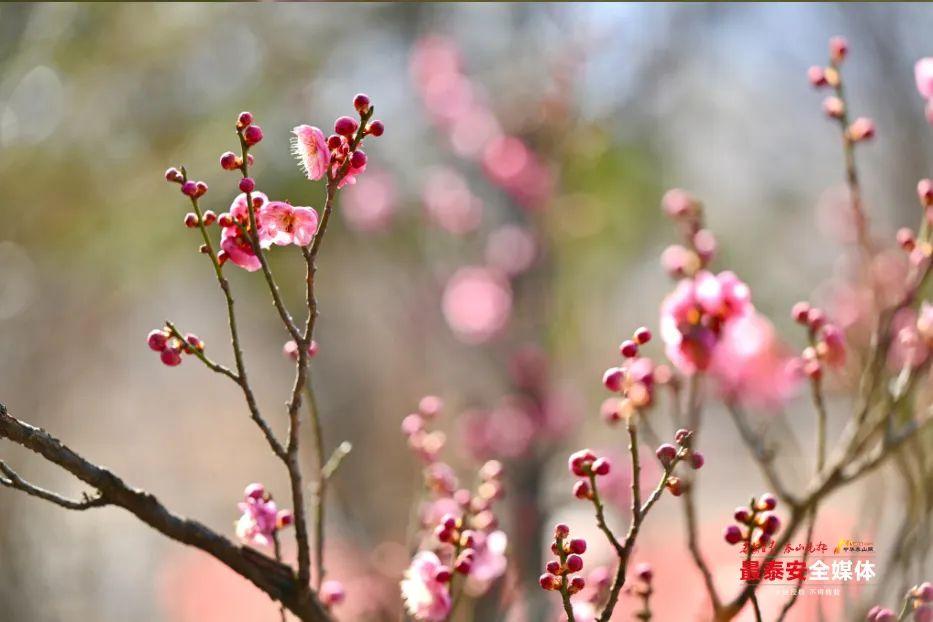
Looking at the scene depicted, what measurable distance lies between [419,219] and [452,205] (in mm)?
370

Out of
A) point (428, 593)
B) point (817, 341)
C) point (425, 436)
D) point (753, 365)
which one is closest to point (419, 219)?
point (753, 365)

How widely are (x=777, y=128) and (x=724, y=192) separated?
1.47 ft

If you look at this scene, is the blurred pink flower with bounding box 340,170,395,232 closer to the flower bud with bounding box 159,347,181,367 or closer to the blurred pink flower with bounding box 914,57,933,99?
the blurred pink flower with bounding box 914,57,933,99

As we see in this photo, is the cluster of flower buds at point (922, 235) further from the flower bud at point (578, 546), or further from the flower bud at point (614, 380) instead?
the flower bud at point (578, 546)

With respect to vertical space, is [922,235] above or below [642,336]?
above

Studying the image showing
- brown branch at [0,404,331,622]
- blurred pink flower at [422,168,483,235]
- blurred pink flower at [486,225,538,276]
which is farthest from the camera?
blurred pink flower at [422,168,483,235]

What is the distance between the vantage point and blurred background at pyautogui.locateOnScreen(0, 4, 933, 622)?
2.72 m

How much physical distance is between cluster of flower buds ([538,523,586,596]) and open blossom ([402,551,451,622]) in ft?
0.51

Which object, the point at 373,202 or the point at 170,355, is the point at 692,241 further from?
the point at 373,202

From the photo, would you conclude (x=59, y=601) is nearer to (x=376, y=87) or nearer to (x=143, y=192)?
(x=143, y=192)

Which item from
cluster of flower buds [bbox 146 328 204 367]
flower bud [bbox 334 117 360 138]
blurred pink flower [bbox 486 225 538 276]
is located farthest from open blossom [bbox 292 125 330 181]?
blurred pink flower [bbox 486 225 538 276]

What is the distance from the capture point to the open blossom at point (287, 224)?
74cm

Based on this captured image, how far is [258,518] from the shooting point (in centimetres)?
83

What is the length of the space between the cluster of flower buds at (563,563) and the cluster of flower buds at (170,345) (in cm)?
31
